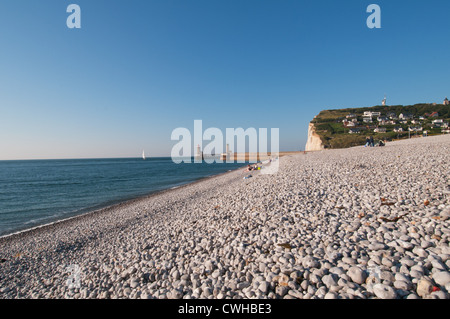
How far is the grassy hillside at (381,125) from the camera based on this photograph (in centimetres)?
6355

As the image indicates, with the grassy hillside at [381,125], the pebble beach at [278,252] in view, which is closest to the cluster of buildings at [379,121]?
the grassy hillside at [381,125]

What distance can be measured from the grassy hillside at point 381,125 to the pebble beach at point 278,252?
2452 inches

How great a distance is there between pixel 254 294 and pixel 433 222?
496 cm

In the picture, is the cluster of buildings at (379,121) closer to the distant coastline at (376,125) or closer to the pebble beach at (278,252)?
the distant coastline at (376,125)

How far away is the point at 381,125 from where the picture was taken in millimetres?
84812

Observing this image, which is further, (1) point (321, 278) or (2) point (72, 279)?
(2) point (72, 279)

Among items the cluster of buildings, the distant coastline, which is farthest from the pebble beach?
the cluster of buildings

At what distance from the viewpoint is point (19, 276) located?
23.5 ft

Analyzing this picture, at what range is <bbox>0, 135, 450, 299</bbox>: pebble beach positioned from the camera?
12.3 feet

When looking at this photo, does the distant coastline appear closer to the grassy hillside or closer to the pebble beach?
the grassy hillside

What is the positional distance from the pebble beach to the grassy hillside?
204 ft
